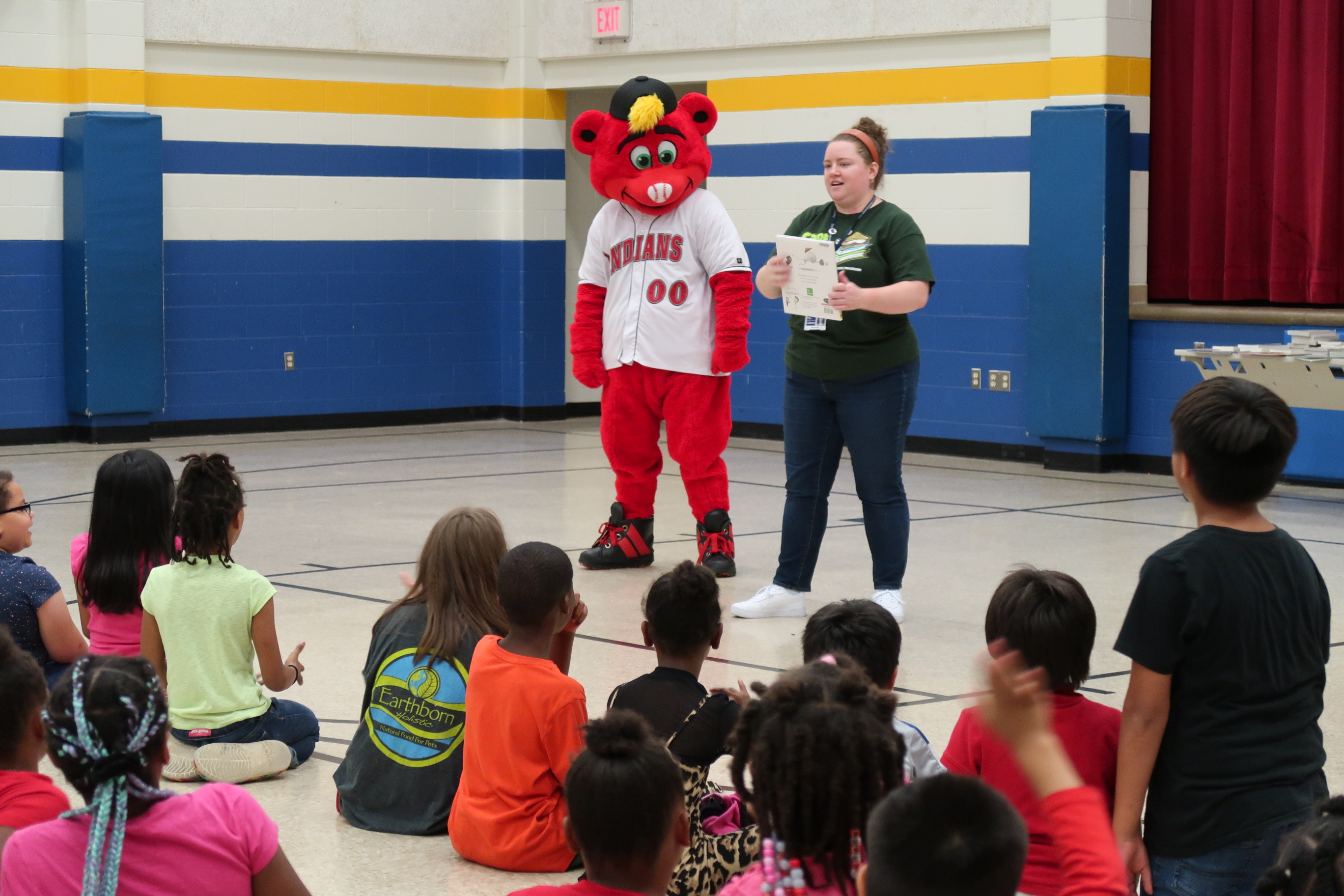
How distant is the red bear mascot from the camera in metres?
6.10

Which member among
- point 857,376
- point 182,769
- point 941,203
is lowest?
point 182,769

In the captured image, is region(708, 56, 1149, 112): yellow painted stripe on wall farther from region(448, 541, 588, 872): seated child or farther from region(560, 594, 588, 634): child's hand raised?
region(448, 541, 588, 872): seated child

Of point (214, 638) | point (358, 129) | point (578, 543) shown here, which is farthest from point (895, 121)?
point (214, 638)

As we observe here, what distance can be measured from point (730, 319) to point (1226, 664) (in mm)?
3918

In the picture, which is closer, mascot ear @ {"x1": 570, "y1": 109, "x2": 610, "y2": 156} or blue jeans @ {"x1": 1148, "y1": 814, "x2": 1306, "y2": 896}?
blue jeans @ {"x1": 1148, "y1": 814, "x2": 1306, "y2": 896}

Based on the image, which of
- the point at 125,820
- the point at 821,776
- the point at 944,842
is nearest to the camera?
the point at 944,842

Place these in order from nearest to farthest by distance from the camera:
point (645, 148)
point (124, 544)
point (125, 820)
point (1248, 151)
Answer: point (125, 820) → point (124, 544) → point (645, 148) → point (1248, 151)

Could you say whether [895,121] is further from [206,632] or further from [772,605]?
[206,632]

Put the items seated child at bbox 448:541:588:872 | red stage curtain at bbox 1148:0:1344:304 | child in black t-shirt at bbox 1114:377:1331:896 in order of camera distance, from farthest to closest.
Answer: red stage curtain at bbox 1148:0:1344:304
seated child at bbox 448:541:588:872
child in black t-shirt at bbox 1114:377:1331:896

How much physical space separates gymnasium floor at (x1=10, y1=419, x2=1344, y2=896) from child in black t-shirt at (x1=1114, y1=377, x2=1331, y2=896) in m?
0.44

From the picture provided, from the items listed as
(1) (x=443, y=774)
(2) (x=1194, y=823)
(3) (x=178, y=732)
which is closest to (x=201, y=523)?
(3) (x=178, y=732)

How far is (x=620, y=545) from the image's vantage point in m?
6.26

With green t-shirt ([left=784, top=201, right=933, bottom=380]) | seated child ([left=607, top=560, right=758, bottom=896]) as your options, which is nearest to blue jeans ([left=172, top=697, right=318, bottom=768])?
seated child ([left=607, top=560, right=758, bottom=896])

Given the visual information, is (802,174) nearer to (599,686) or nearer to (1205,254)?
(1205,254)
